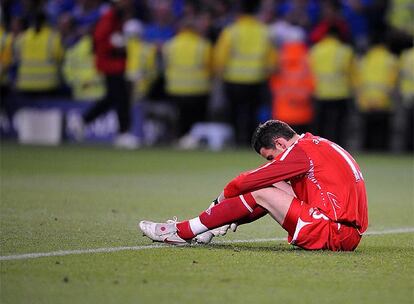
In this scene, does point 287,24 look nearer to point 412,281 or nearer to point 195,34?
point 195,34

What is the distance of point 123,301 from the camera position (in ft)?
18.9

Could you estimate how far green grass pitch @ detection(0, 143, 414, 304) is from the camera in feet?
19.9

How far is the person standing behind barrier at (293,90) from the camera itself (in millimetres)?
19594

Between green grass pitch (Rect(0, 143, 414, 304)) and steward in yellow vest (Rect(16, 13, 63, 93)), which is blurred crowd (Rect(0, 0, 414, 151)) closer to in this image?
steward in yellow vest (Rect(16, 13, 63, 93))

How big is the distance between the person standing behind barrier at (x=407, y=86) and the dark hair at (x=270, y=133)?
12.6 metres

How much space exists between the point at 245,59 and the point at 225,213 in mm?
12516

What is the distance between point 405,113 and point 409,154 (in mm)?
750

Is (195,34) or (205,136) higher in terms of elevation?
(195,34)

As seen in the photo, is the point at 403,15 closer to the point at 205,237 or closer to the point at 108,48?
the point at 108,48

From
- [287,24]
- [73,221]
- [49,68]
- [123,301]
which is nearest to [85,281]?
[123,301]

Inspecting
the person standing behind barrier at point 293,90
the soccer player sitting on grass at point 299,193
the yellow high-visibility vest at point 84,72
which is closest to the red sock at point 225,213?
the soccer player sitting on grass at point 299,193

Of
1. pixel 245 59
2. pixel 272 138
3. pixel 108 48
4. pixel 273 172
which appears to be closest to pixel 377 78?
pixel 245 59

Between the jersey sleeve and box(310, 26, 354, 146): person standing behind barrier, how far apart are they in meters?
12.1

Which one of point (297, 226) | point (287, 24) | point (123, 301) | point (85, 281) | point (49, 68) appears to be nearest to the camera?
point (123, 301)
